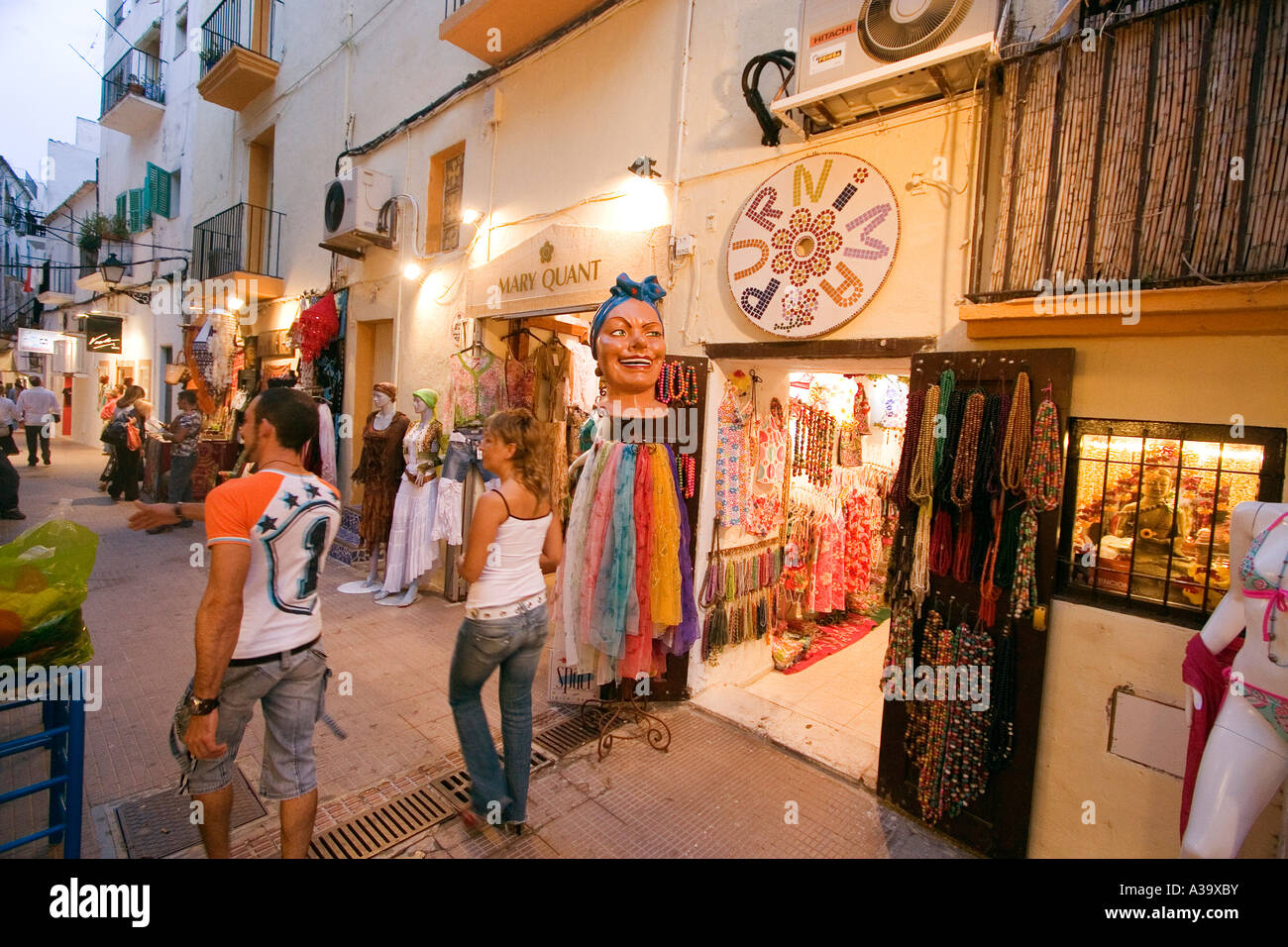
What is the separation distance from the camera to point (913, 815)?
305 centimetres

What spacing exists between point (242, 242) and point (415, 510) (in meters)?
7.92

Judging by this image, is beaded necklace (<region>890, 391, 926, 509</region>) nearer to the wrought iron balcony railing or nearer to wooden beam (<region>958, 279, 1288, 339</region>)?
wooden beam (<region>958, 279, 1288, 339</region>)

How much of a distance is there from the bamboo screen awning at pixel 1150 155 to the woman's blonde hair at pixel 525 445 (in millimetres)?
2149

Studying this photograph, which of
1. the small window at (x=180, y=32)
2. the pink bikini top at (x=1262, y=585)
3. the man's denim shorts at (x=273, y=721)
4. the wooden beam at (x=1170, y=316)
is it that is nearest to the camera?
the pink bikini top at (x=1262, y=585)

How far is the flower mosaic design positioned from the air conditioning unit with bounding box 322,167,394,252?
5.45 meters

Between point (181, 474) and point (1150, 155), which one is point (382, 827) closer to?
point (1150, 155)

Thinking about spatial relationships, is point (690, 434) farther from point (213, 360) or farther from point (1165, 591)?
point (213, 360)

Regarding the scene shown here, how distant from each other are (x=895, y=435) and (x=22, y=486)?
1367cm

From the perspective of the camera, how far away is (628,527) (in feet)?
11.6

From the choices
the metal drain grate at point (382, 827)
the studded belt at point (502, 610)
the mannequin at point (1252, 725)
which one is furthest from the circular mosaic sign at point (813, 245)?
the metal drain grate at point (382, 827)

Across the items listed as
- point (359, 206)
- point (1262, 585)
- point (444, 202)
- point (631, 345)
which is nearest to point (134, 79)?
point (359, 206)

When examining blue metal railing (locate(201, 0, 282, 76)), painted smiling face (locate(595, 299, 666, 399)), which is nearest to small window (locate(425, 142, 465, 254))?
painted smiling face (locate(595, 299, 666, 399))

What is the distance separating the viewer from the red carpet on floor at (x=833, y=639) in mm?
4953

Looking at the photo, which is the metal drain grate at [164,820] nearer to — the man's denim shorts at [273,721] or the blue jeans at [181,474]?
the man's denim shorts at [273,721]
